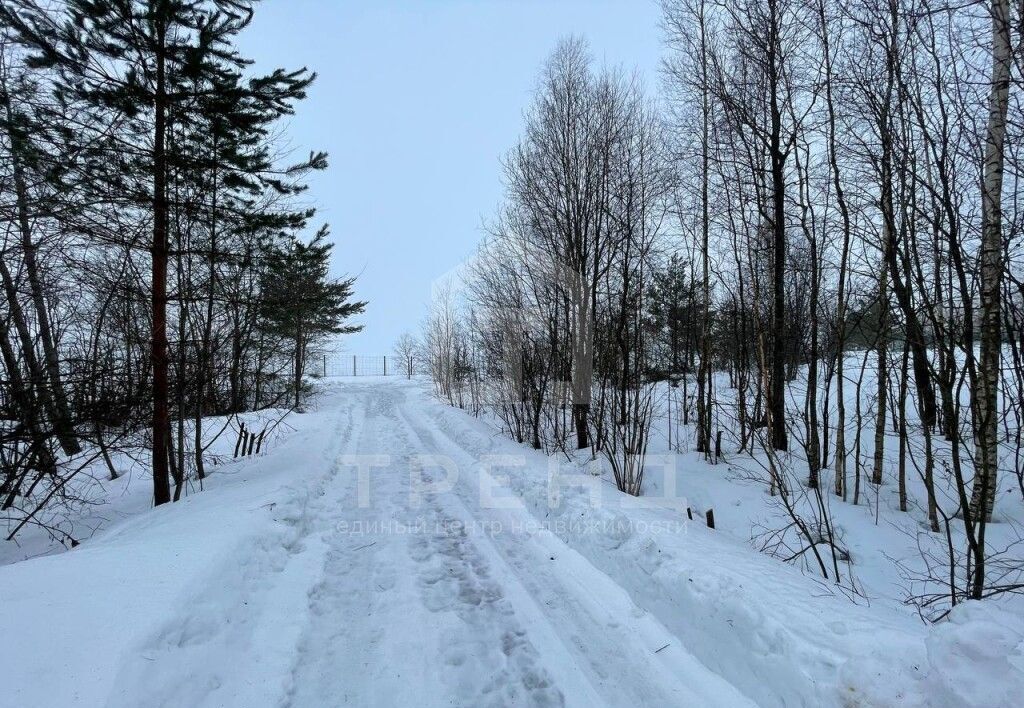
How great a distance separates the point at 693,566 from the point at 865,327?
Result: 4442 mm

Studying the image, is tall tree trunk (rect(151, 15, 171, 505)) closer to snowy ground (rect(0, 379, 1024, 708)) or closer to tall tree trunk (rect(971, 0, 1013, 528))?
snowy ground (rect(0, 379, 1024, 708))

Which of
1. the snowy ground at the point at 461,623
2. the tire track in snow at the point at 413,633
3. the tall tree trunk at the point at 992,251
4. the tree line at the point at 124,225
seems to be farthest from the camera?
the tree line at the point at 124,225

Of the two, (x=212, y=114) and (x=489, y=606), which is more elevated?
(x=212, y=114)

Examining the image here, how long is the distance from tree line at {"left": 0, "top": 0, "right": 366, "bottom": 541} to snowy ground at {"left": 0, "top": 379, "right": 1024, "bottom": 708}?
1.68m

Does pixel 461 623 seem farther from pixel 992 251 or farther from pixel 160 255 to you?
pixel 160 255

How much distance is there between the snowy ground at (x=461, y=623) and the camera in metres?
2.10

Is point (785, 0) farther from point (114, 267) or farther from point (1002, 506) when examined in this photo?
point (114, 267)

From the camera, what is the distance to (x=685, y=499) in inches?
236

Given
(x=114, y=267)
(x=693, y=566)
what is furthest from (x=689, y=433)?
(x=114, y=267)

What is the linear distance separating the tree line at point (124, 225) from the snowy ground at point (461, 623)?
5.53 feet

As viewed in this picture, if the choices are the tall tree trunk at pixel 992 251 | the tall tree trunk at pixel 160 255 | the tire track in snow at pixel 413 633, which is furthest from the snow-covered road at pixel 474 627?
the tall tree trunk at pixel 160 255

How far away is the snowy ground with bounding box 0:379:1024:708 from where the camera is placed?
2.10 m

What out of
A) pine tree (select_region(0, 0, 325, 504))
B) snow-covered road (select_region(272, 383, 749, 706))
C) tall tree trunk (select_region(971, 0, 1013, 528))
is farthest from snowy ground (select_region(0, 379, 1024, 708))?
pine tree (select_region(0, 0, 325, 504))

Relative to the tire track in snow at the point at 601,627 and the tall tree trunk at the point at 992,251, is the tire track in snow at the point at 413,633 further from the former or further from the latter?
the tall tree trunk at the point at 992,251
